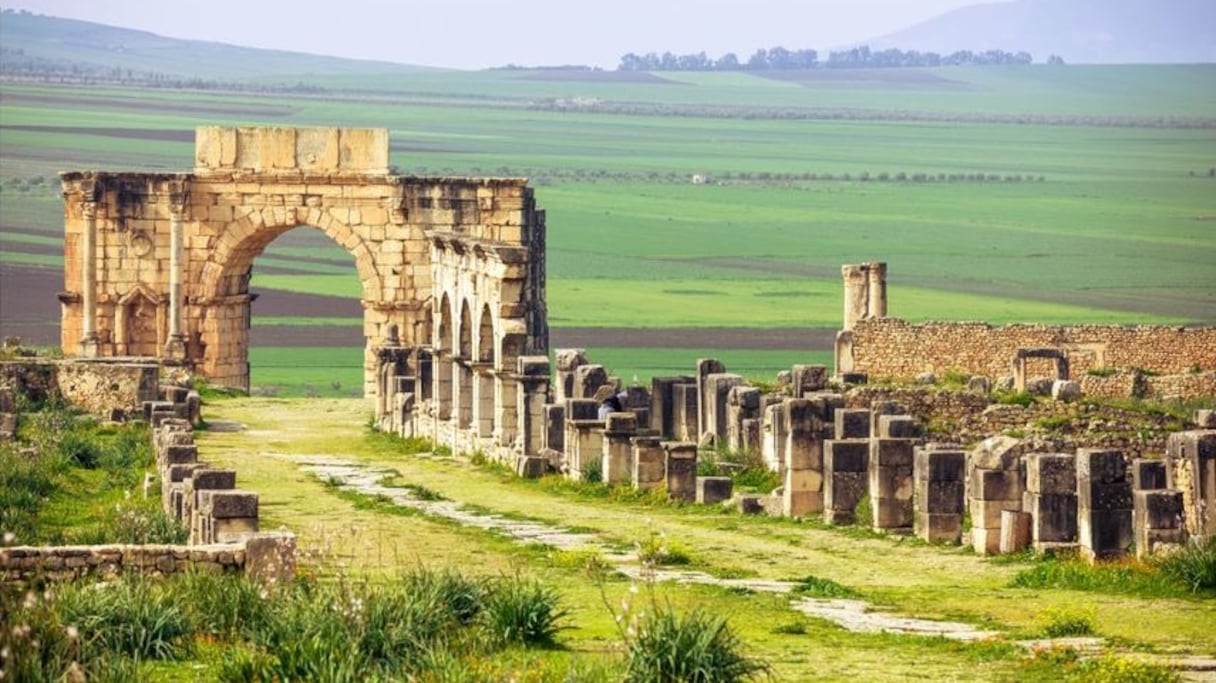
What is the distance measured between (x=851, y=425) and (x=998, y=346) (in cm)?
2197

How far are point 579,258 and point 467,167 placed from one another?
146 feet

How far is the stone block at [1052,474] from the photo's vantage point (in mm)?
26906

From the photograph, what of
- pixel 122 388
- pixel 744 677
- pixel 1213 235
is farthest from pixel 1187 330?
pixel 1213 235

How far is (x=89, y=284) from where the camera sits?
53.2 m

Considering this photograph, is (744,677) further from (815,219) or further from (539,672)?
(815,219)

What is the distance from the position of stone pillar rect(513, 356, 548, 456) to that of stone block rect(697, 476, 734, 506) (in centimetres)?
529

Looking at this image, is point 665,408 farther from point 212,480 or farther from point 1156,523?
point 1156,523

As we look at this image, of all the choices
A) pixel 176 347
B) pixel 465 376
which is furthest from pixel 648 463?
pixel 176 347

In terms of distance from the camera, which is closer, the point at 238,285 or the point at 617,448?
the point at 617,448

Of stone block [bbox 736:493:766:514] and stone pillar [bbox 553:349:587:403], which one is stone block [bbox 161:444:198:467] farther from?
stone pillar [bbox 553:349:587:403]

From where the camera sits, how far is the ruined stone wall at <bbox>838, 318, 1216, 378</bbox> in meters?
53.1

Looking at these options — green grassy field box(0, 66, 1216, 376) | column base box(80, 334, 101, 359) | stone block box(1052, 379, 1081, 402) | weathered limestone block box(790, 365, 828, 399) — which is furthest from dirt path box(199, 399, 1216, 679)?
green grassy field box(0, 66, 1216, 376)

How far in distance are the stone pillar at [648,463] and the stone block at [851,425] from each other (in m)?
2.62

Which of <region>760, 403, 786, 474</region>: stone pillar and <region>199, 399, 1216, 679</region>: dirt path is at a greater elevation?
<region>760, 403, 786, 474</region>: stone pillar
